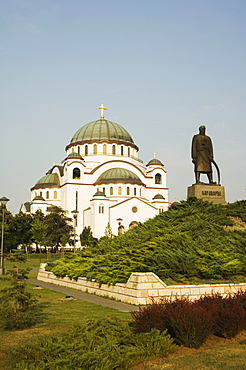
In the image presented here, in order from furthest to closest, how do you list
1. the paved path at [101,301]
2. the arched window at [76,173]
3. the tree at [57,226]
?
the arched window at [76,173]
the tree at [57,226]
the paved path at [101,301]

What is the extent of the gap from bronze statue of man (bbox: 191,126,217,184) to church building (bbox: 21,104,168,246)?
39.8m

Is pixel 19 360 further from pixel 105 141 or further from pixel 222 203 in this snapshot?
pixel 105 141

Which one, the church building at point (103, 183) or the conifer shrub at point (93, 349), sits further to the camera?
the church building at point (103, 183)

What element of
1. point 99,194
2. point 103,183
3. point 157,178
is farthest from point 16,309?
point 157,178

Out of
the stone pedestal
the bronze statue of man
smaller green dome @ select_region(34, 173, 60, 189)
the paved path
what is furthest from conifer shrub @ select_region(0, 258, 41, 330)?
smaller green dome @ select_region(34, 173, 60, 189)

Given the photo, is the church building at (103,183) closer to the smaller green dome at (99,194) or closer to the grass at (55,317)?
Result: the smaller green dome at (99,194)

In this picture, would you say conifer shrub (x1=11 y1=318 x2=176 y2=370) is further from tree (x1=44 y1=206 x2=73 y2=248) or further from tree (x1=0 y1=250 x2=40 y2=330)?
tree (x1=44 y1=206 x2=73 y2=248)

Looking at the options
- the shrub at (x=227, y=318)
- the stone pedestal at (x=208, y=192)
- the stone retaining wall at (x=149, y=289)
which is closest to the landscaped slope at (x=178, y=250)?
the stone pedestal at (x=208, y=192)

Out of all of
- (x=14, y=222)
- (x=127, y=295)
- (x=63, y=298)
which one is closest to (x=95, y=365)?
(x=127, y=295)

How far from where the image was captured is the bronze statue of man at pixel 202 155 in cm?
2005

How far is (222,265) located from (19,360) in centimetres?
833

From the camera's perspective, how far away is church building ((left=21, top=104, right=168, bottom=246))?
63750mm

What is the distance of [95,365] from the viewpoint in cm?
543

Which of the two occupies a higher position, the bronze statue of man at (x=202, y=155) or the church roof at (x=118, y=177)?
the church roof at (x=118, y=177)
